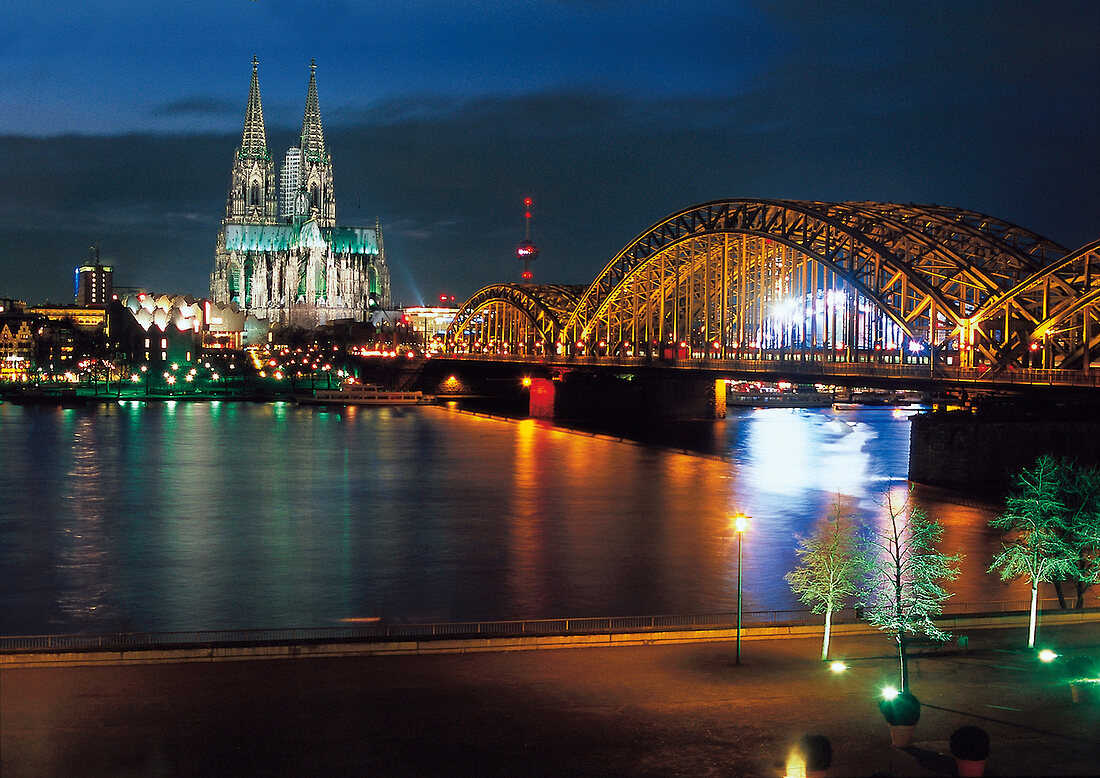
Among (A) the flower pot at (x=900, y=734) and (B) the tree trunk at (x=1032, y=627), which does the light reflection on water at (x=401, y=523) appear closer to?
(B) the tree trunk at (x=1032, y=627)

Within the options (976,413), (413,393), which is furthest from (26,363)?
(976,413)

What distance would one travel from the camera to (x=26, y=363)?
190750 millimetres

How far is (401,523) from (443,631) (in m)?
20.5

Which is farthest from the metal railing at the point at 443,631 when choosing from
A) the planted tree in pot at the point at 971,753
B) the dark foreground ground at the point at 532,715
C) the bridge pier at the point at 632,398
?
the bridge pier at the point at 632,398

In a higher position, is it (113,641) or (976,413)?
(976,413)

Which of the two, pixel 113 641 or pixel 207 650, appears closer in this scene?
pixel 207 650

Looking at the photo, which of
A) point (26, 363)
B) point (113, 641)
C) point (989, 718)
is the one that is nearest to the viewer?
point (989, 718)

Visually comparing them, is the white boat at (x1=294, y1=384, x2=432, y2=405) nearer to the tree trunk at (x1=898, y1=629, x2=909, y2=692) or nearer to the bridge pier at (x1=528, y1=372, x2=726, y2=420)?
the bridge pier at (x1=528, y1=372, x2=726, y2=420)

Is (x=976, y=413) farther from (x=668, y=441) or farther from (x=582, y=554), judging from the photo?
(x=668, y=441)

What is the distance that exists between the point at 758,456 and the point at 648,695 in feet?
184

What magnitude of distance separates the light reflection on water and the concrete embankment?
5.57 meters

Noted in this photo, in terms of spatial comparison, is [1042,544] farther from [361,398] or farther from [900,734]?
[361,398]

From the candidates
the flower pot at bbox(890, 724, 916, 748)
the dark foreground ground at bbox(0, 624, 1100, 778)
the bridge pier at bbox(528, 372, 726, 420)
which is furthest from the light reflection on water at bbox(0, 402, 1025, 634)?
the bridge pier at bbox(528, 372, 726, 420)

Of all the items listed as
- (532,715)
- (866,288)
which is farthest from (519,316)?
(532,715)
